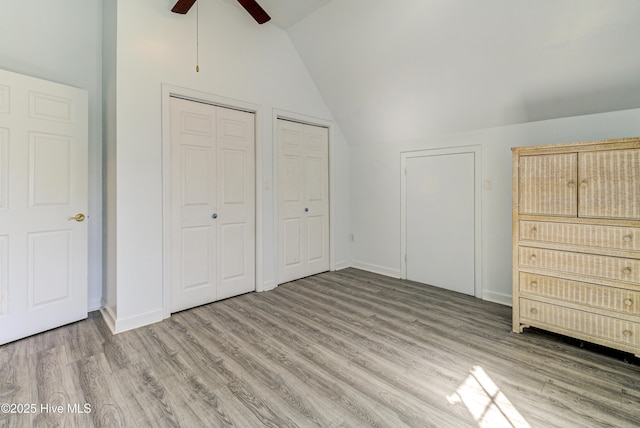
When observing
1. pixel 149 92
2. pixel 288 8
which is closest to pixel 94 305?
pixel 149 92

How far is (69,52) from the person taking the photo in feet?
9.16

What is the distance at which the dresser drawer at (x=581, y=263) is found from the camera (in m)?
2.03

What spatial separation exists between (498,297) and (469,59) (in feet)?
8.05

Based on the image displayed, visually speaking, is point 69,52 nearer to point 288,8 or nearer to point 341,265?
point 288,8

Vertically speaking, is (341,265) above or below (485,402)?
above

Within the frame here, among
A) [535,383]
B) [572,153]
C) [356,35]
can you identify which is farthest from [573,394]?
[356,35]

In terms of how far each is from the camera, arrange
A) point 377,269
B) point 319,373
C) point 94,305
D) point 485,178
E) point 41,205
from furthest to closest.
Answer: point 377,269 < point 485,178 < point 94,305 < point 41,205 < point 319,373

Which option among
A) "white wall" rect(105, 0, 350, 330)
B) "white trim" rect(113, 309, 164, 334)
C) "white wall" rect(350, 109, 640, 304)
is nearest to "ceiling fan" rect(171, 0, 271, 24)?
"white wall" rect(105, 0, 350, 330)

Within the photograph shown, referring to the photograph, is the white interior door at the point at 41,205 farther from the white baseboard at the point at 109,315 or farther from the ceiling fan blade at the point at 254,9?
the ceiling fan blade at the point at 254,9

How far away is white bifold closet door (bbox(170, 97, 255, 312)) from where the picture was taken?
2885 mm

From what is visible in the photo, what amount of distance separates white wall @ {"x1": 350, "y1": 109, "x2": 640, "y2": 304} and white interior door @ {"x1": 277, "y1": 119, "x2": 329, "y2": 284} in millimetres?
579

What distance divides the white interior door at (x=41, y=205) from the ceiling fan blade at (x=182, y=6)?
1132mm

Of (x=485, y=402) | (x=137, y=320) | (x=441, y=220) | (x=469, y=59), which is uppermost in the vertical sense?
(x=469, y=59)

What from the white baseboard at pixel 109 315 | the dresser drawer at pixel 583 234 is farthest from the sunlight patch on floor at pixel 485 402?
the white baseboard at pixel 109 315
